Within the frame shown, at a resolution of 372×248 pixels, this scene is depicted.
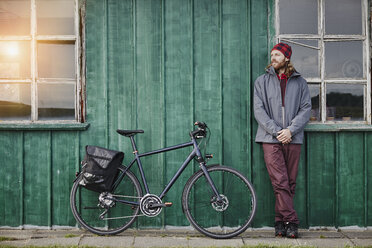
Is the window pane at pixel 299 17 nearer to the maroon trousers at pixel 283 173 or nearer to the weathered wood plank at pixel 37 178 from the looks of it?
the maroon trousers at pixel 283 173

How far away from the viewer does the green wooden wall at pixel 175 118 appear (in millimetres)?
4766

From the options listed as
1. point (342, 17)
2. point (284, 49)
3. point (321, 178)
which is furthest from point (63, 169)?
point (342, 17)

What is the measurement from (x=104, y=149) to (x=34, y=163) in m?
1.02

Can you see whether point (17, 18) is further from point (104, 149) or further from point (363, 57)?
point (363, 57)

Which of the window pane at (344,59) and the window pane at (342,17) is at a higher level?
the window pane at (342,17)

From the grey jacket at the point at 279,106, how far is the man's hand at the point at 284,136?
0.05m

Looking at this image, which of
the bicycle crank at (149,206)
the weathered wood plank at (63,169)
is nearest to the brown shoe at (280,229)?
the bicycle crank at (149,206)

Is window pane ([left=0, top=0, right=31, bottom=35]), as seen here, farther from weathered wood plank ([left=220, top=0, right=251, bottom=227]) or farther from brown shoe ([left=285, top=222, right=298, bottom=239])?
brown shoe ([left=285, top=222, right=298, bottom=239])

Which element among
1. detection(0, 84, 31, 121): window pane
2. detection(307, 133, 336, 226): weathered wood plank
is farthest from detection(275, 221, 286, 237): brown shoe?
detection(0, 84, 31, 121): window pane

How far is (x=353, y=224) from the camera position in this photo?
4789 millimetres

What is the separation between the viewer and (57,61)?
191 inches

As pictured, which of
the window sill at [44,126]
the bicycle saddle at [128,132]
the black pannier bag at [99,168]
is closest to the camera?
the black pannier bag at [99,168]

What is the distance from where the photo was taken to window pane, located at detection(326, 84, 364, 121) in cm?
489

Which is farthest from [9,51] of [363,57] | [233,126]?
[363,57]
